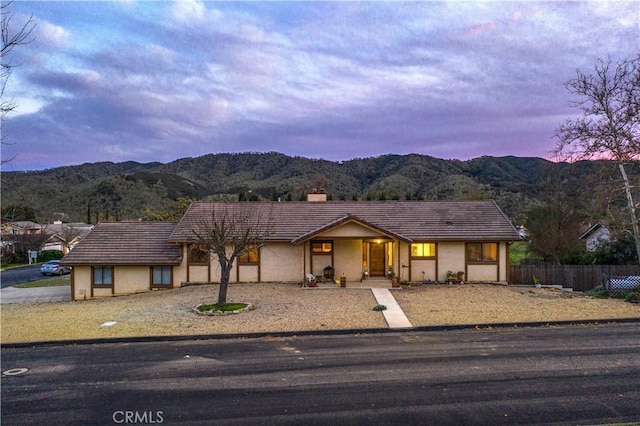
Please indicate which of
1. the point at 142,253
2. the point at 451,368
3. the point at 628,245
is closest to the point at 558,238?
the point at 628,245

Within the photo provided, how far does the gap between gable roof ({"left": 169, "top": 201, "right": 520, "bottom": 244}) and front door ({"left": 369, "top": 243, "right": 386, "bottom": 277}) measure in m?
1.17

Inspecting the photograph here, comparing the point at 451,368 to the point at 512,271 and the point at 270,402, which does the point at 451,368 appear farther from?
the point at 512,271

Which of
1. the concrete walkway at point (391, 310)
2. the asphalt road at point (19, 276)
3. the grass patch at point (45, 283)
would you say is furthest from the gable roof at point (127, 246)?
the asphalt road at point (19, 276)

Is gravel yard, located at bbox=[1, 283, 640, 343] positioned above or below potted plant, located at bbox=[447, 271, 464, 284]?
below

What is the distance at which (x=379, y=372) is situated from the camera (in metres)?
9.45

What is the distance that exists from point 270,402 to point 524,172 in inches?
4304

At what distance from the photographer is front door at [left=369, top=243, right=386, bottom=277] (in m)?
23.8

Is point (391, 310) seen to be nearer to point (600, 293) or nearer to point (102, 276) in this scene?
point (600, 293)

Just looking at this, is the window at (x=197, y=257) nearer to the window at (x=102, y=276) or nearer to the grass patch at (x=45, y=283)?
the window at (x=102, y=276)

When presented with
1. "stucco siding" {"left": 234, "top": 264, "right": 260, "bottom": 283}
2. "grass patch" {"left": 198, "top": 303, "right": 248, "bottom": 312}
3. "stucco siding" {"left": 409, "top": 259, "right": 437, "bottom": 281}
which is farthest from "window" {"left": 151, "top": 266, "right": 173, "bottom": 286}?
"stucco siding" {"left": 409, "top": 259, "right": 437, "bottom": 281}

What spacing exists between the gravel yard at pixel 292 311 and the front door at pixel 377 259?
3095mm

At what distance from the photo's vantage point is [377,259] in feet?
78.3

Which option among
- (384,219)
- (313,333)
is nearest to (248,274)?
(384,219)

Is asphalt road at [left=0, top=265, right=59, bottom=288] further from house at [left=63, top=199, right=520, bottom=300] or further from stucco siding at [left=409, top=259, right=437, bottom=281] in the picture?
stucco siding at [left=409, top=259, right=437, bottom=281]
